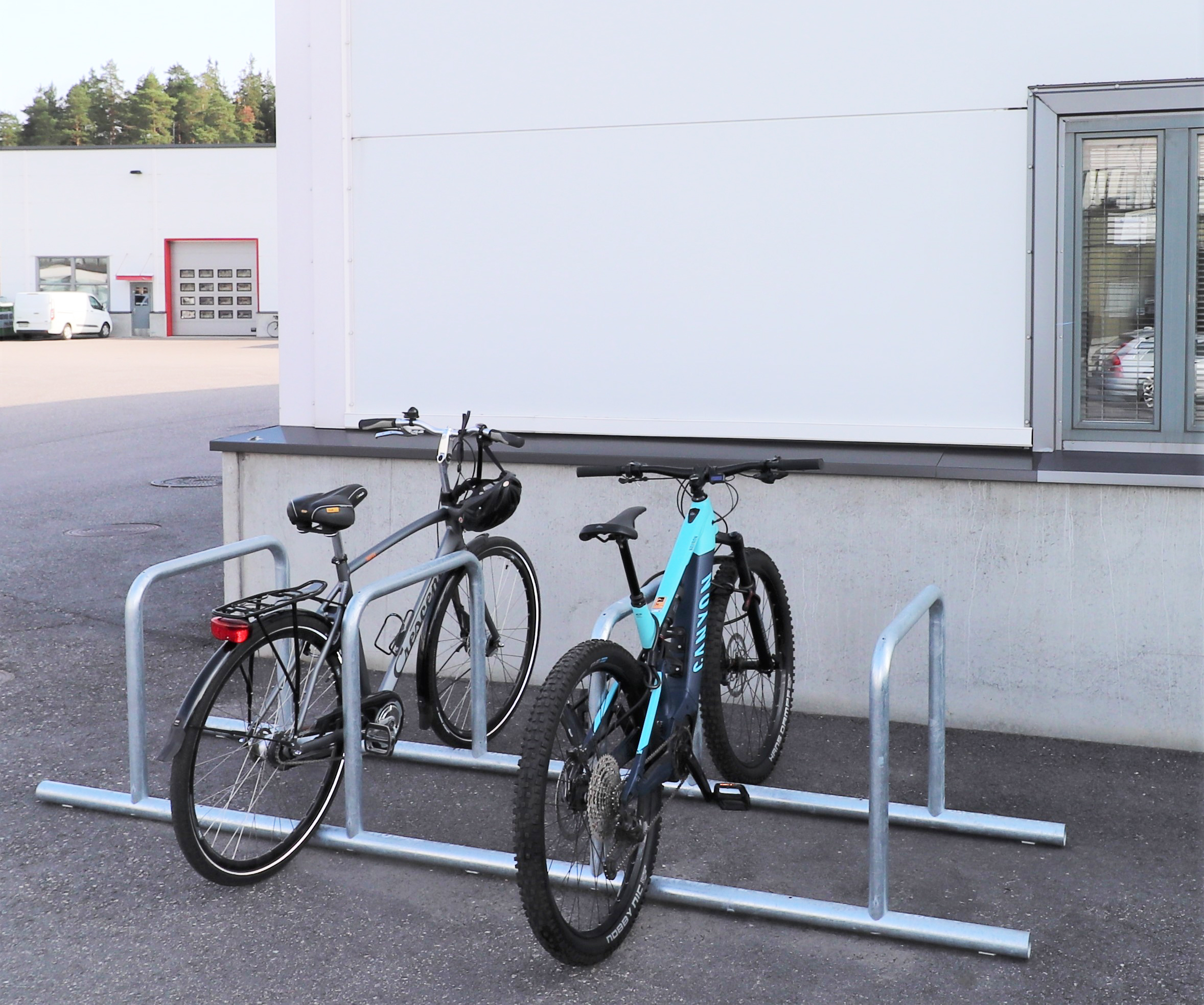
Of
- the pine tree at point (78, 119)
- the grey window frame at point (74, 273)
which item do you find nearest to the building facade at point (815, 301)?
the grey window frame at point (74, 273)

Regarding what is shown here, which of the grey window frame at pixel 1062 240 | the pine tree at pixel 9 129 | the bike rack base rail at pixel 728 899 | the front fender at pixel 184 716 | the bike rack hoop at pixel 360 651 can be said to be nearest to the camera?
the bike rack base rail at pixel 728 899

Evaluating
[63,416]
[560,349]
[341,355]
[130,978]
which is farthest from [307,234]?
[63,416]

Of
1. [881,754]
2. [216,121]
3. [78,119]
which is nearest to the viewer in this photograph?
[881,754]

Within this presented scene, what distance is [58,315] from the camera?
42.4 m

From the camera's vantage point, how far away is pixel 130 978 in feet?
11.6

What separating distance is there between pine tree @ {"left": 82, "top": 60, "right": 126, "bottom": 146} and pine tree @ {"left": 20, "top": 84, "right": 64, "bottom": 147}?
109 inches

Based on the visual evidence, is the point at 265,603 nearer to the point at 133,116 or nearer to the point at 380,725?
the point at 380,725

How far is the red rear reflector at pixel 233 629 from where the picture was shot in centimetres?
392

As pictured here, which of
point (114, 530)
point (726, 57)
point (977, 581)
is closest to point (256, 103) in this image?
point (114, 530)

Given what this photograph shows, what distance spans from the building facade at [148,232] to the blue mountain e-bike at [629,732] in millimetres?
44018

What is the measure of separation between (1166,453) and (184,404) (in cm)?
1702

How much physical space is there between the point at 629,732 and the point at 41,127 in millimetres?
110323

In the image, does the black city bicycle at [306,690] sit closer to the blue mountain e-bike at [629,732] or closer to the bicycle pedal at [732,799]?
the blue mountain e-bike at [629,732]

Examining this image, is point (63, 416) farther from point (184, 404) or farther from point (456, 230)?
point (456, 230)
